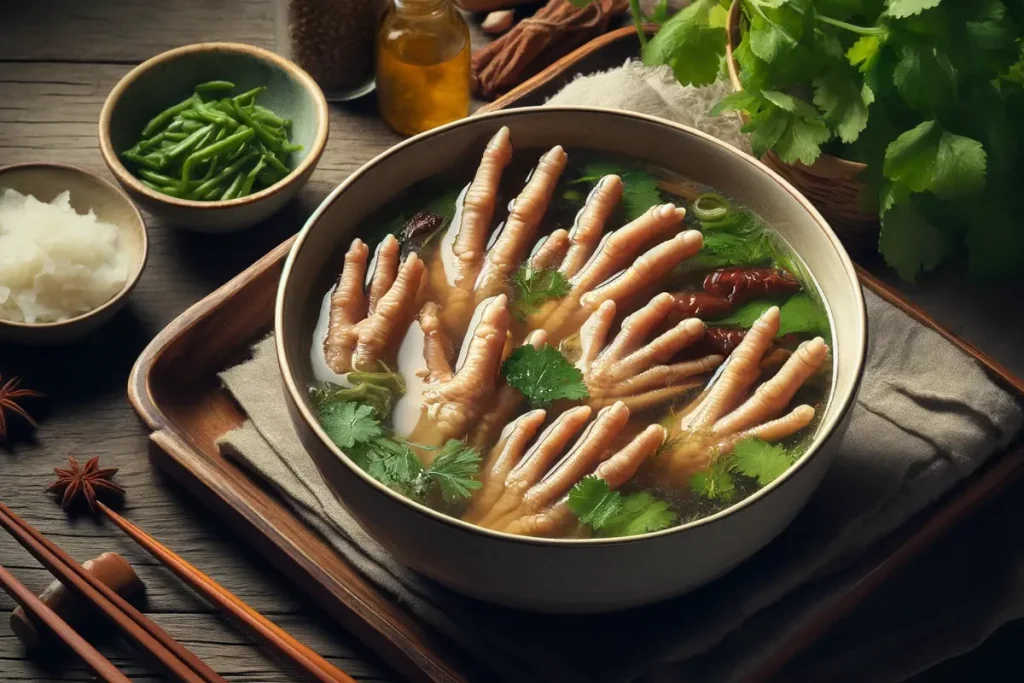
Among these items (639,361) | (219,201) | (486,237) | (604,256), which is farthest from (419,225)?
(219,201)

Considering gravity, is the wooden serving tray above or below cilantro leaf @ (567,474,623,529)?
below

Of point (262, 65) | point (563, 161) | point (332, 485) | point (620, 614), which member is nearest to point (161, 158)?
point (262, 65)

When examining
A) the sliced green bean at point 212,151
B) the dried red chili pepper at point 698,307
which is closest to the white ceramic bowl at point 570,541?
the dried red chili pepper at point 698,307

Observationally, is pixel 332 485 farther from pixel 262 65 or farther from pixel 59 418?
pixel 262 65

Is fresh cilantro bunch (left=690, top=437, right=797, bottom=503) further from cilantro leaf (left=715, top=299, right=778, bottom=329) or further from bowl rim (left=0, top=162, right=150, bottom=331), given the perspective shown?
bowl rim (left=0, top=162, right=150, bottom=331)

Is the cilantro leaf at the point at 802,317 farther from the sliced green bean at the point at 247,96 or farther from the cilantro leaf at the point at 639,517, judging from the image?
the sliced green bean at the point at 247,96

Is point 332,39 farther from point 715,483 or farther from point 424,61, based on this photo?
point 715,483

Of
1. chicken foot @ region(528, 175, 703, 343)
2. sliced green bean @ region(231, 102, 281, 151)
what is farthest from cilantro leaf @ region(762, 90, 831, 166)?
sliced green bean @ region(231, 102, 281, 151)
